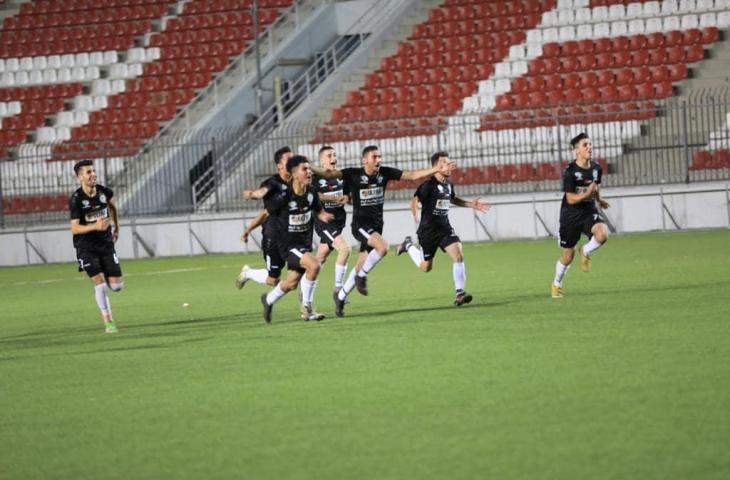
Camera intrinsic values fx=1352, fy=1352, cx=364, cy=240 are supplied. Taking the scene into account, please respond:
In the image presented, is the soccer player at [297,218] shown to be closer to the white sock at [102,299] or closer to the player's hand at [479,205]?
the player's hand at [479,205]

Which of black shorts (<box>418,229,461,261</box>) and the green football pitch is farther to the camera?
black shorts (<box>418,229,461,261</box>)

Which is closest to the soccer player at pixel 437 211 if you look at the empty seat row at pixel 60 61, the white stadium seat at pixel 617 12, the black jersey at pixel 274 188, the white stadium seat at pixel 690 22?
the black jersey at pixel 274 188

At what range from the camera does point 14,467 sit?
7.62 meters

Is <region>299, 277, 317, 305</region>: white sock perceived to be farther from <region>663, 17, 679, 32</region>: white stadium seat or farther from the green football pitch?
<region>663, 17, 679, 32</region>: white stadium seat

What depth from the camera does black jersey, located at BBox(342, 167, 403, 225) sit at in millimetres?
16623

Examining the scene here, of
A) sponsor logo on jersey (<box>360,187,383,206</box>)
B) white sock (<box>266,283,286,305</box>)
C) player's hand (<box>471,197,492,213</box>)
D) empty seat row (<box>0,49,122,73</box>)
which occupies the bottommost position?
white sock (<box>266,283,286,305</box>)

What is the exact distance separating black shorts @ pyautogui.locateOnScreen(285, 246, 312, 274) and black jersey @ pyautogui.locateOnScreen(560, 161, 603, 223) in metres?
3.46

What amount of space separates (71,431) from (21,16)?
117 ft

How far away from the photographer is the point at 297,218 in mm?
14625

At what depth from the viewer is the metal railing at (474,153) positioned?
28.3 m

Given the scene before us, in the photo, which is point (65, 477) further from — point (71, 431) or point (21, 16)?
point (21, 16)

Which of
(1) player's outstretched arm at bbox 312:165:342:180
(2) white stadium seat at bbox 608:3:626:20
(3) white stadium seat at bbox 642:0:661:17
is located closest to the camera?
(1) player's outstretched arm at bbox 312:165:342:180

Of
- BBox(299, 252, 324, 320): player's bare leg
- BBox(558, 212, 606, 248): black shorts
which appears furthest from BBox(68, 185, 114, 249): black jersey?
BBox(558, 212, 606, 248): black shorts

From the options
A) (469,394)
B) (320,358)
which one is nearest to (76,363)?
(320,358)
